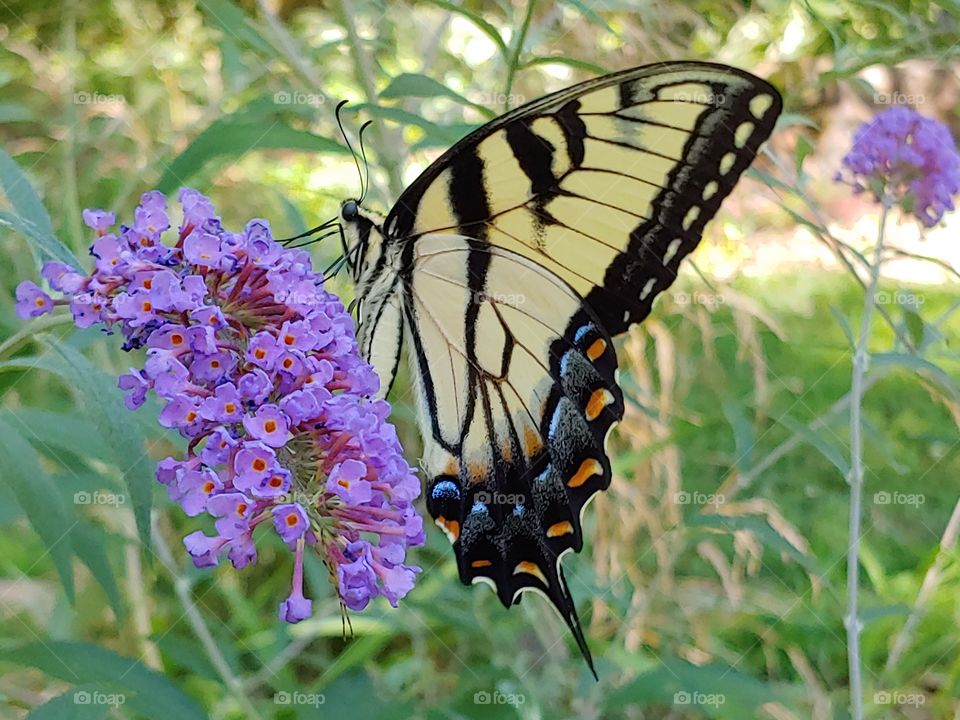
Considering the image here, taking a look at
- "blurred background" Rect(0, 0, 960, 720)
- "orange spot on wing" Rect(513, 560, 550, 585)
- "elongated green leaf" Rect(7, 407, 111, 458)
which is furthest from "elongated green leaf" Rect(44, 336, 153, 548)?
"orange spot on wing" Rect(513, 560, 550, 585)

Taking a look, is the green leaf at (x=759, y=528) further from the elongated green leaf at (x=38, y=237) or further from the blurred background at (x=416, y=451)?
the elongated green leaf at (x=38, y=237)

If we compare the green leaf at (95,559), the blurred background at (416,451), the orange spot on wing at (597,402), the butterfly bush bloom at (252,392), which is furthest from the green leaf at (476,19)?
the green leaf at (95,559)

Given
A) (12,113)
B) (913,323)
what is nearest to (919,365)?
(913,323)

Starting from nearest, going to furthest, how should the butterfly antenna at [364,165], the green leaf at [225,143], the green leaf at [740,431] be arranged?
1. the green leaf at [225,143]
2. the butterfly antenna at [364,165]
3. the green leaf at [740,431]

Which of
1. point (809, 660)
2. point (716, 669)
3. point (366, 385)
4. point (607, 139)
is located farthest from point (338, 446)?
point (809, 660)

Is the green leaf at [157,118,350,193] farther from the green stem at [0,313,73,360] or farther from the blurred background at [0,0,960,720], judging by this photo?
the green stem at [0,313,73,360]
